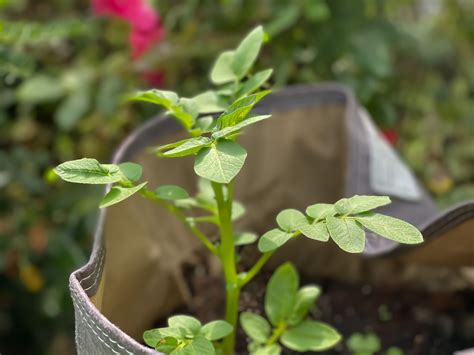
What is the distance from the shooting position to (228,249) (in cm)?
55

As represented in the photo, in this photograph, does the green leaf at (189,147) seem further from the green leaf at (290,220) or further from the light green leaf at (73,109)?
the light green leaf at (73,109)

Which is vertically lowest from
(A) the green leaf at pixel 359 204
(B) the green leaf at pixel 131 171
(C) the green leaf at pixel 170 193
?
(C) the green leaf at pixel 170 193

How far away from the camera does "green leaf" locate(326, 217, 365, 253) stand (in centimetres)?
43

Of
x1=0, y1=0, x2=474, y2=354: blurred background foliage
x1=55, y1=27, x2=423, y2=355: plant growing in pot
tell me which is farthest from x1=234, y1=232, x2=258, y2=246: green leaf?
x1=0, y1=0, x2=474, y2=354: blurred background foliage

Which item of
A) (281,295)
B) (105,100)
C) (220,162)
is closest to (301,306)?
(281,295)

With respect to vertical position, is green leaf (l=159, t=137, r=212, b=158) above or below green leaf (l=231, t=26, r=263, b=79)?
below

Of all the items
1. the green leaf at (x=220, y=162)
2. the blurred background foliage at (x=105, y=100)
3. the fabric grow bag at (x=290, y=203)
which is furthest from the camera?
the blurred background foliage at (x=105, y=100)

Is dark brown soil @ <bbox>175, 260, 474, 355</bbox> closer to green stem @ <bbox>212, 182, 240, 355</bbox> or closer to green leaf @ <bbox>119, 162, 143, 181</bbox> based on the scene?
green stem @ <bbox>212, 182, 240, 355</bbox>

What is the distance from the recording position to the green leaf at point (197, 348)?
0.44 metres

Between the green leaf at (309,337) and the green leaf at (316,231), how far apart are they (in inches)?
6.1

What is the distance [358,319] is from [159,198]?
0.34 m

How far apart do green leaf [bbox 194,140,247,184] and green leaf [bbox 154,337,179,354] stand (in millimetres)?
112

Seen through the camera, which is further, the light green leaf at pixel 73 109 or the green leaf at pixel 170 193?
the light green leaf at pixel 73 109

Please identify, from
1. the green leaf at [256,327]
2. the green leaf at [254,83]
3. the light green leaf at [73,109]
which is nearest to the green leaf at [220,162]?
the green leaf at [254,83]
